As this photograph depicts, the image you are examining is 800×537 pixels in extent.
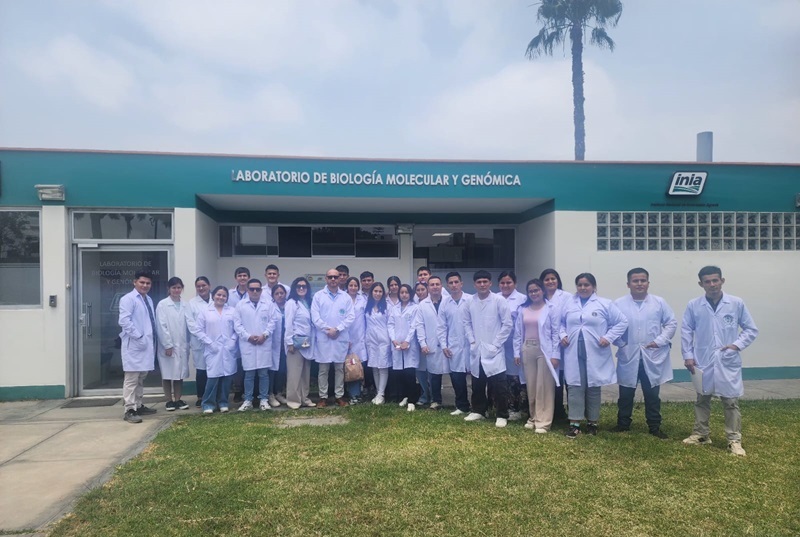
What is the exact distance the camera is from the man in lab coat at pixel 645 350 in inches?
218

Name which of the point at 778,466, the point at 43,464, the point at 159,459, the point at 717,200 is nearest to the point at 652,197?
the point at 717,200

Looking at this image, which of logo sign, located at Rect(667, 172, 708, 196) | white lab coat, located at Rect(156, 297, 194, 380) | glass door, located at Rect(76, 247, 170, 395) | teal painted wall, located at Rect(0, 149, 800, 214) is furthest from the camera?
logo sign, located at Rect(667, 172, 708, 196)

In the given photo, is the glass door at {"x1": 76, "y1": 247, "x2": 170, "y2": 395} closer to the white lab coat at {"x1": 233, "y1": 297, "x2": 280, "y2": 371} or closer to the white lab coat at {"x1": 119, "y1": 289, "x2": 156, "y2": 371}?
the white lab coat at {"x1": 119, "y1": 289, "x2": 156, "y2": 371}

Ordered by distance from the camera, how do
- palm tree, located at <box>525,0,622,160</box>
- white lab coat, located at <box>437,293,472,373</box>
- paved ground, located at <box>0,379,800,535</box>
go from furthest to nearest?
palm tree, located at <box>525,0,622,160</box>, white lab coat, located at <box>437,293,472,373</box>, paved ground, located at <box>0,379,800,535</box>

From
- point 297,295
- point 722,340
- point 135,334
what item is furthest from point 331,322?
point 722,340

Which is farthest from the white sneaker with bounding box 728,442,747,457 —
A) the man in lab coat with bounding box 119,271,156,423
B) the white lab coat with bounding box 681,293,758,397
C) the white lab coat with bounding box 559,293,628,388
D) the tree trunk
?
the tree trunk

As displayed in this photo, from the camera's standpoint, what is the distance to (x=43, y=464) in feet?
16.0

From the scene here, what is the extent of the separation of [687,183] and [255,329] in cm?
747

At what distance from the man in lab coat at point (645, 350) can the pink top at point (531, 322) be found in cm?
83

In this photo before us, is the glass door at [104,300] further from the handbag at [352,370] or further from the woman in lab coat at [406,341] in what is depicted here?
the woman in lab coat at [406,341]

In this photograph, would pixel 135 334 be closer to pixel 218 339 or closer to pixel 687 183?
pixel 218 339

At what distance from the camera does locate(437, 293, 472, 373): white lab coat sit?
251 inches

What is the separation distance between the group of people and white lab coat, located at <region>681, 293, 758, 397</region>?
1 cm

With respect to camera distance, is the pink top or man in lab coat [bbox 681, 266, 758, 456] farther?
the pink top
